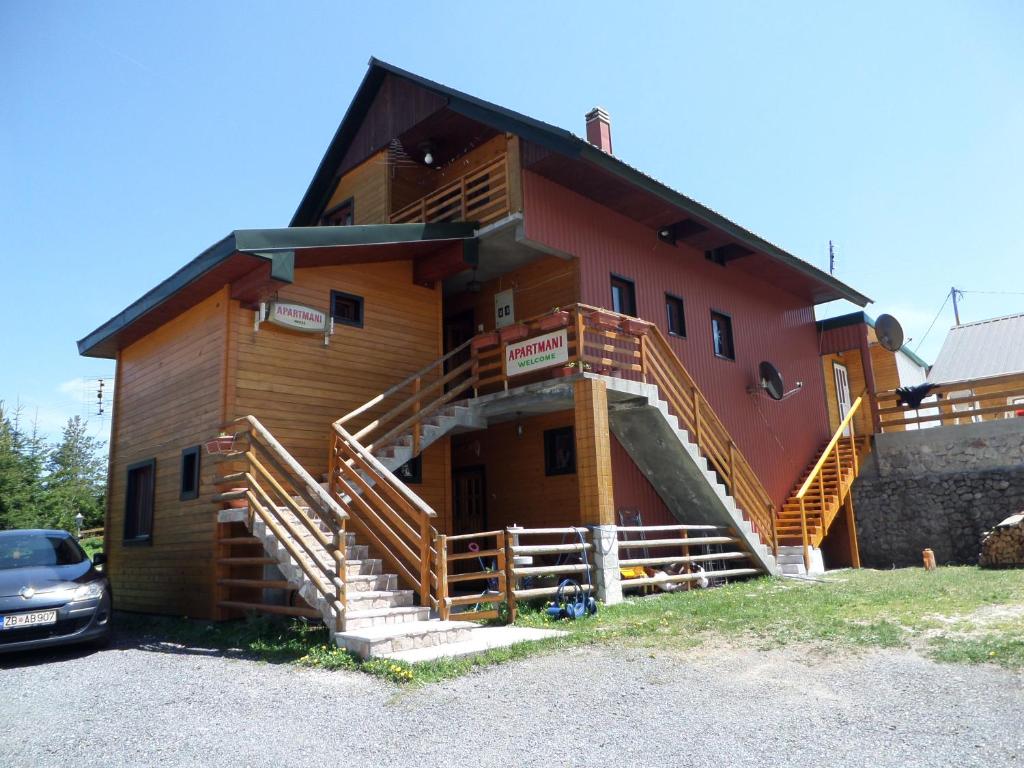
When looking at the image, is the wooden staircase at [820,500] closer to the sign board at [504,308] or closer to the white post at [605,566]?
the white post at [605,566]

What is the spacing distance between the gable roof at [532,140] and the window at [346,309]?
13.2ft

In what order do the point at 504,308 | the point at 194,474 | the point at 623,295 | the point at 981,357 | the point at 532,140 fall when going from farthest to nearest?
the point at 981,357
the point at 504,308
the point at 623,295
the point at 532,140
the point at 194,474

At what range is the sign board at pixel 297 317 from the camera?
39.3 ft

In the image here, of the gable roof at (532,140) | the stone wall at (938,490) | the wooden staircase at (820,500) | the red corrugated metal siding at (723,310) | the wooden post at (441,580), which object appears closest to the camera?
the wooden post at (441,580)

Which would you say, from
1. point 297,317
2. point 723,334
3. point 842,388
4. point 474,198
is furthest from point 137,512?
point 842,388

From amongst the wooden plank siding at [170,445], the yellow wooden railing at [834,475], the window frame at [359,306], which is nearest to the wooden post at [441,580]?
the wooden plank siding at [170,445]

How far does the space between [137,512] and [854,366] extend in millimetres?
20013

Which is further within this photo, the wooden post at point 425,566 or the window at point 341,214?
the window at point 341,214

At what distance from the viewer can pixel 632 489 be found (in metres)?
14.8

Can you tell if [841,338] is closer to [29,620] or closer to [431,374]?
[431,374]

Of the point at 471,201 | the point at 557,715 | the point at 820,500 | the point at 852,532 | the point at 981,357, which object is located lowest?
the point at 557,715

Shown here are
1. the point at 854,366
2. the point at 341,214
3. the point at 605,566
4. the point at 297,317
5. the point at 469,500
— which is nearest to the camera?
the point at 605,566

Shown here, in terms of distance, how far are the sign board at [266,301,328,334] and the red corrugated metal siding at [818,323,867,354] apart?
A: 1459cm

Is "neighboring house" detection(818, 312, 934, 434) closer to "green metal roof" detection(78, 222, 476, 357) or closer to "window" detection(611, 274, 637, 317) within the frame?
"window" detection(611, 274, 637, 317)
